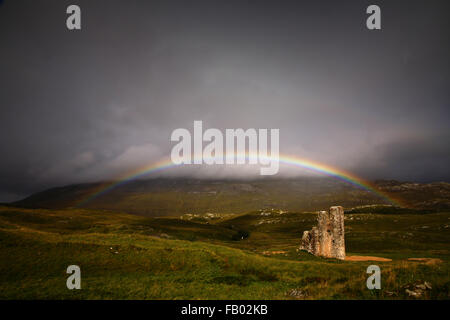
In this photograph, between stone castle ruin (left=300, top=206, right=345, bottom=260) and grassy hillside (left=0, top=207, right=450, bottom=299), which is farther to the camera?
stone castle ruin (left=300, top=206, right=345, bottom=260)

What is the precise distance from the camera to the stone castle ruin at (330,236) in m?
41.6

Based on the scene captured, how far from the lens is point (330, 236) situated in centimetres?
4278

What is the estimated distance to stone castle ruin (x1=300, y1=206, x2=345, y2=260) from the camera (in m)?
41.6

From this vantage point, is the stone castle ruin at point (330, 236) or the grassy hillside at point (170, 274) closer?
the grassy hillside at point (170, 274)

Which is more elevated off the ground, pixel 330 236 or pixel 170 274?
pixel 330 236

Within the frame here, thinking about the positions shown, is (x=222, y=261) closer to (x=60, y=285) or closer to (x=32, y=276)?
(x=60, y=285)

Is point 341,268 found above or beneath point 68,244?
beneath

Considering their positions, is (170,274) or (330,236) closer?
(170,274)
